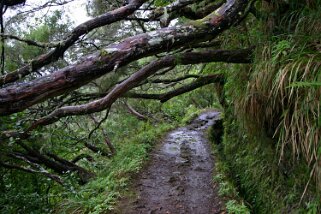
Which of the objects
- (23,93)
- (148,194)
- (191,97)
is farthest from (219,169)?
(191,97)

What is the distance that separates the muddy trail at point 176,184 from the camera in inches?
205

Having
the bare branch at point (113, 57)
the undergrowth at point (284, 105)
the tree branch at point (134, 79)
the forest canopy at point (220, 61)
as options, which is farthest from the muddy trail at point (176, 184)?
the bare branch at point (113, 57)

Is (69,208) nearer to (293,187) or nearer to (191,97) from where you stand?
(293,187)

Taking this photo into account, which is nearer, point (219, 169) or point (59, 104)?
point (59, 104)

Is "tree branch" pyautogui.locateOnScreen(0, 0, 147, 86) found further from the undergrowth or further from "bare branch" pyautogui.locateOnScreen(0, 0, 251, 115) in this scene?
the undergrowth

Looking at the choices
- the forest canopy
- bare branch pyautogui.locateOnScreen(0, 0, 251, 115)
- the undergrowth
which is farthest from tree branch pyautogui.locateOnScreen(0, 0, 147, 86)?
the undergrowth

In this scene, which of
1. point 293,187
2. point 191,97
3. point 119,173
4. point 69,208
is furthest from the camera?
point 191,97

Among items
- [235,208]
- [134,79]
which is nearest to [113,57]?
[134,79]

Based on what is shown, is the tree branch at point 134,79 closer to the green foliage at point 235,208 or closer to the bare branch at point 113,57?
the bare branch at point 113,57

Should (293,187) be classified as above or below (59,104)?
below

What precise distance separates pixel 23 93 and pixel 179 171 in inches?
203

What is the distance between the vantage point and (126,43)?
9.00ft

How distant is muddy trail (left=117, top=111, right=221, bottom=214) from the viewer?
5.20 m

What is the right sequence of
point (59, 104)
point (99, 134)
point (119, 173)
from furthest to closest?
point (99, 134), point (119, 173), point (59, 104)
